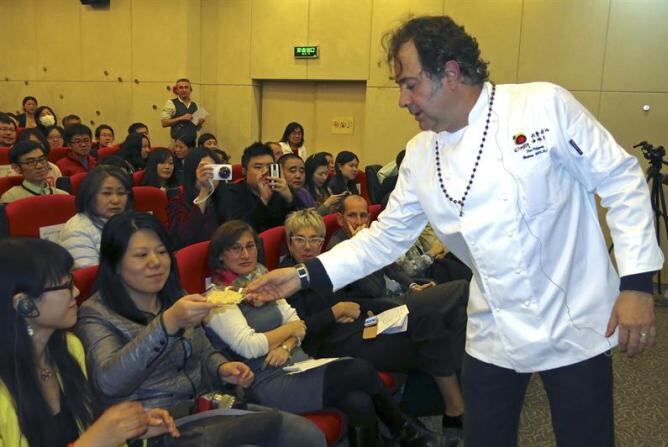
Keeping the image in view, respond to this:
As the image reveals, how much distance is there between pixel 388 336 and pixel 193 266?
0.98 metres

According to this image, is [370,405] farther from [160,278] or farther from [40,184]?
[40,184]

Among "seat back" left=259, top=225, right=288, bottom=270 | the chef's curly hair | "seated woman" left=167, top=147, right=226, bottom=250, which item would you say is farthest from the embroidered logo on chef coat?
"seated woman" left=167, top=147, right=226, bottom=250

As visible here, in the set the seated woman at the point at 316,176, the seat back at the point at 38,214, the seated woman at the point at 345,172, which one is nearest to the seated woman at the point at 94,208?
the seat back at the point at 38,214

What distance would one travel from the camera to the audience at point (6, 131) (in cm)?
634

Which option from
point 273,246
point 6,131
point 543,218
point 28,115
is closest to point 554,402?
point 543,218

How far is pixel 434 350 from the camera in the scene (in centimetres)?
289

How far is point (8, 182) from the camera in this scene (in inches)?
175

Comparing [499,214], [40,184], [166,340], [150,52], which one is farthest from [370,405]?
[150,52]

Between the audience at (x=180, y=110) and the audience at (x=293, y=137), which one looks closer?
the audience at (x=293, y=137)

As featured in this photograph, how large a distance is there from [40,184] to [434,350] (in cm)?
310

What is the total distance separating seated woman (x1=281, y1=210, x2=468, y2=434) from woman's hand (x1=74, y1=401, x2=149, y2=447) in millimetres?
1314

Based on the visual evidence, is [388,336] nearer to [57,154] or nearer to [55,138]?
[57,154]

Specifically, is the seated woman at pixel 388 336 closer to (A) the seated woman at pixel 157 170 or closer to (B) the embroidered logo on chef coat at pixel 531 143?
(B) the embroidered logo on chef coat at pixel 531 143

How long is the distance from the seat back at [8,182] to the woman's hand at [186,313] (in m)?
3.32
